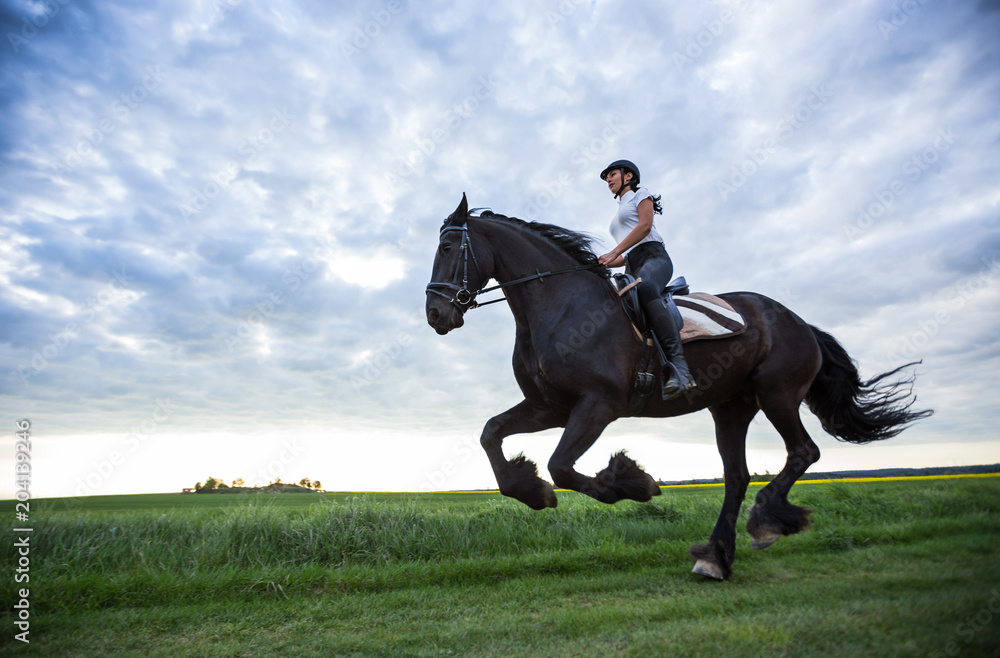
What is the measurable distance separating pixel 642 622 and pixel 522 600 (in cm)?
133

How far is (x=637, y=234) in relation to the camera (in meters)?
5.20

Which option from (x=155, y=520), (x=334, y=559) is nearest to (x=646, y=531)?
(x=334, y=559)

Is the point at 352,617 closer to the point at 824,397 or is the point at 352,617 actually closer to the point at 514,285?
the point at 514,285

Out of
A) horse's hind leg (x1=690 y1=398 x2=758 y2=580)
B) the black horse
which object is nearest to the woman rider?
the black horse

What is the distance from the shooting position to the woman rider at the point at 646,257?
16.6 ft

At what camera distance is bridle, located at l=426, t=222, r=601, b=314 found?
16.2 feet

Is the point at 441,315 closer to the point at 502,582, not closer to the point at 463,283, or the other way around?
the point at 463,283

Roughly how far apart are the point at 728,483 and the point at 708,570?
1.11 meters

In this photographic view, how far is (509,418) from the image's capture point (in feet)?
17.2

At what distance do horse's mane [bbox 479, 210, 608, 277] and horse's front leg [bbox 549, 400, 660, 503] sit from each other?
155 centimetres

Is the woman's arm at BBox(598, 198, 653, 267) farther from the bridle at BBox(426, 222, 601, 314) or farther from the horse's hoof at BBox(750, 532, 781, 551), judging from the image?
the horse's hoof at BBox(750, 532, 781, 551)

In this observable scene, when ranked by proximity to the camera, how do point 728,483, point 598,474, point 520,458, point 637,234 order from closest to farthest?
1. point 598,474
2. point 520,458
3. point 637,234
4. point 728,483

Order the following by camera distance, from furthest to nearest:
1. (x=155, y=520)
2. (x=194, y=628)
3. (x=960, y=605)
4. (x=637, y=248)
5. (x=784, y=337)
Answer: (x=155, y=520), (x=784, y=337), (x=637, y=248), (x=194, y=628), (x=960, y=605)

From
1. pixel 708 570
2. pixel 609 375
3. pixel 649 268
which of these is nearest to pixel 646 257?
pixel 649 268
